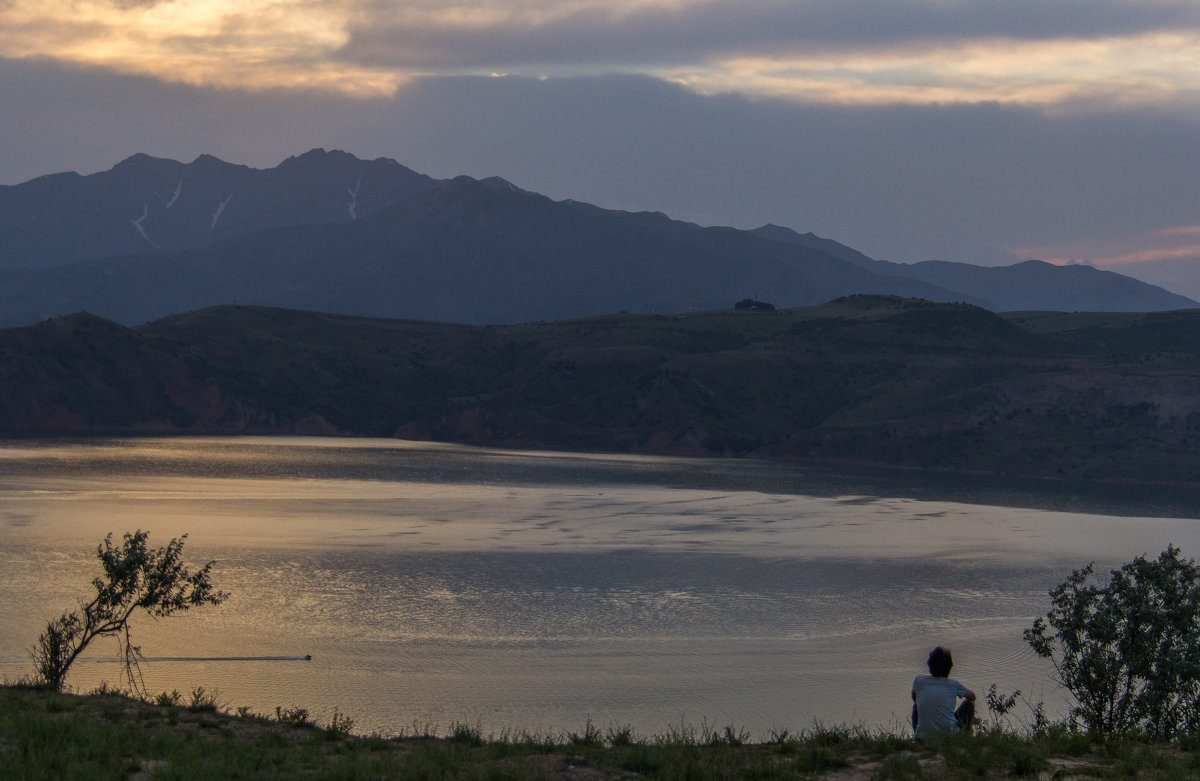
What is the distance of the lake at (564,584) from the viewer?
35.0 meters

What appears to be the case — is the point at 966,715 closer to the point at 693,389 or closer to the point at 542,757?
the point at 542,757

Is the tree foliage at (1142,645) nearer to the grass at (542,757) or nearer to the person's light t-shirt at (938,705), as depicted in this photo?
the grass at (542,757)

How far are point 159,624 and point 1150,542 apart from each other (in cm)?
5883

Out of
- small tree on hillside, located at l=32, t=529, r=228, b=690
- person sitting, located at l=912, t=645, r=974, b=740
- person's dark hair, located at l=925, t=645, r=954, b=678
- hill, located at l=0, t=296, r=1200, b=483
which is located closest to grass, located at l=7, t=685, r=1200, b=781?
person sitting, located at l=912, t=645, r=974, b=740

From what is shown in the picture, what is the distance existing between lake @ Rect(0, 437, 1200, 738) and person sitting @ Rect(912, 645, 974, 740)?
12533 mm

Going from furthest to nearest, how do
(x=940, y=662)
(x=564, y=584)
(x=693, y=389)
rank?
(x=693, y=389)
(x=564, y=584)
(x=940, y=662)

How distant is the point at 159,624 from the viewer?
43250mm

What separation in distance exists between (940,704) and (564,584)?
35.8 m

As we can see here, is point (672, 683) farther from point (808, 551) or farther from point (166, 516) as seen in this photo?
point (166, 516)

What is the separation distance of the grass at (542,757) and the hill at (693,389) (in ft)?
385

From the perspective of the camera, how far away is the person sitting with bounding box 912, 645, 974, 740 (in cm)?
1802

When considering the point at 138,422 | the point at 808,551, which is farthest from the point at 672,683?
the point at 138,422

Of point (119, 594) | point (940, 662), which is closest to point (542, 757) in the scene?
point (940, 662)

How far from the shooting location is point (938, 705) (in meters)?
18.2
